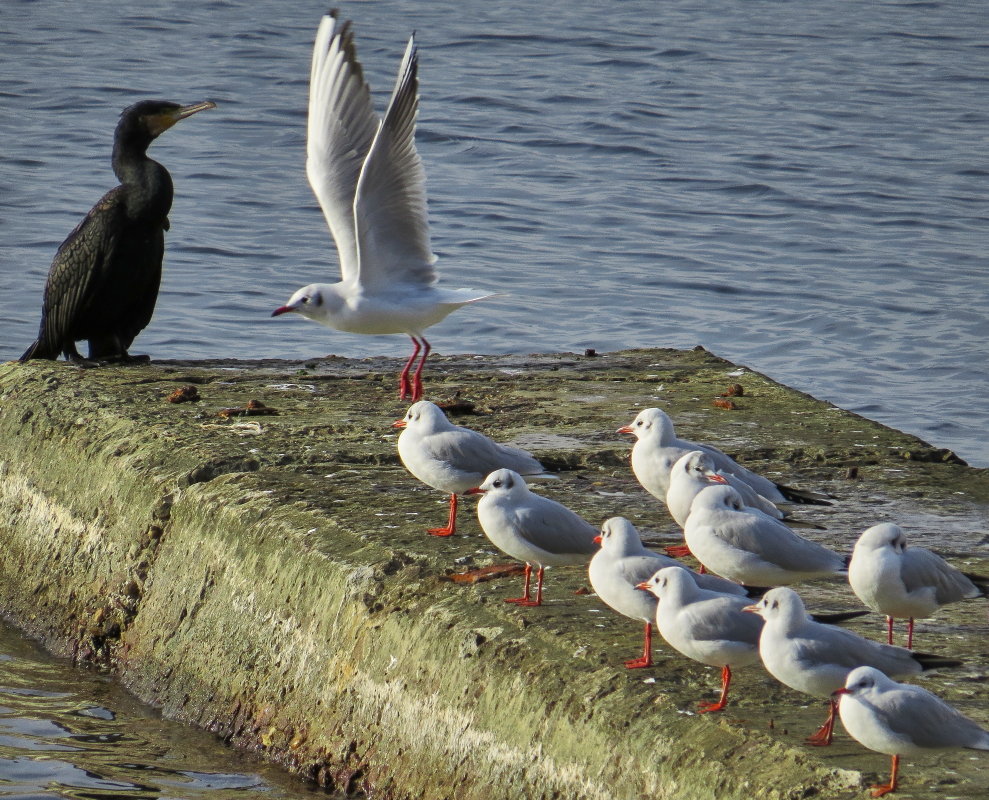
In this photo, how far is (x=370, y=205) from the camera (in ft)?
22.3

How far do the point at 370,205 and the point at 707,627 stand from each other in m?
3.60

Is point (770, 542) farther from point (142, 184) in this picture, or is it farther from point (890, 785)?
point (142, 184)

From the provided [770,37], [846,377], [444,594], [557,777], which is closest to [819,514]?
[444,594]

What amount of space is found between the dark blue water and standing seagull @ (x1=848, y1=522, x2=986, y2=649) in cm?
550

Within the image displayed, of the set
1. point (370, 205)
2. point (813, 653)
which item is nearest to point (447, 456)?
point (813, 653)

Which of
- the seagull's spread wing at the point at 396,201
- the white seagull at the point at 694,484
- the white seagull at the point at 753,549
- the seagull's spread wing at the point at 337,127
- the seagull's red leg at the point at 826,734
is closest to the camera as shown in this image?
the seagull's red leg at the point at 826,734

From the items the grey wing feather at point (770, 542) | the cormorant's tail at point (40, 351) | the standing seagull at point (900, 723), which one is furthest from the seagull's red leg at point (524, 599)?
the cormorant's tail at point (40, 351)

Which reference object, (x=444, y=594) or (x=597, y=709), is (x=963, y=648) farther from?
(x=444, y=594)

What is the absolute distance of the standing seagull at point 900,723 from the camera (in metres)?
3.17

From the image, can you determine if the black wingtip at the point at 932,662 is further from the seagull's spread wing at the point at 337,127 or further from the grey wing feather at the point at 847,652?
the seagull's spread wing at the point at 337,127

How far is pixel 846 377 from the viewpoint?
36.0ft

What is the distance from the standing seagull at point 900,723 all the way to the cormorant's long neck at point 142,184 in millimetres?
5697

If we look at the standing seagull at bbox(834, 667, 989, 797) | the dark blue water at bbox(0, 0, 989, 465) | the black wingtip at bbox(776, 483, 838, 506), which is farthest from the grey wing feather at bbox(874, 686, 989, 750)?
the dark blue water at bbox(0, 0, 989, 465)

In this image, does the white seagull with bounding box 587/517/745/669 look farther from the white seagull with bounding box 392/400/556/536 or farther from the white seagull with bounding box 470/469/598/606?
the white seagull with bounding box 392/400/556/536
